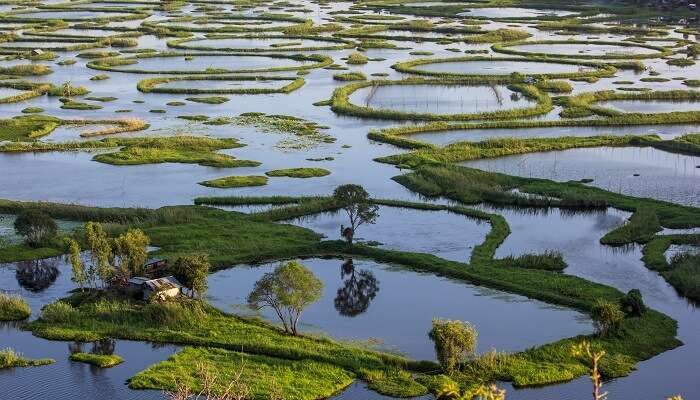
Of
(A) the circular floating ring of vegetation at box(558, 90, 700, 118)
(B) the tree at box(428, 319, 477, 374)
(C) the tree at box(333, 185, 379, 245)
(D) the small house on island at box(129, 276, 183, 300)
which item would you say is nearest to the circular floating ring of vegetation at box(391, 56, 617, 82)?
(A) the circular floating ring of vegetation at box(558, 90, 700, 118)

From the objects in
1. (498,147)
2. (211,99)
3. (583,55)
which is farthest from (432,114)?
(583,55)

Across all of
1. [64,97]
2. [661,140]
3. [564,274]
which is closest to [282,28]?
[64,97]

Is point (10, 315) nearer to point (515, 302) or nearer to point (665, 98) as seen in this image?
point (515, 302)

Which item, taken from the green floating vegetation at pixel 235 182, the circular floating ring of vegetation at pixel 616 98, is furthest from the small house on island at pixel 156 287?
the circular floating ring of vegetation at pixel 616 98

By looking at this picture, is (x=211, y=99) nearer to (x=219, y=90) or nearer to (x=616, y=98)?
(x=219, y=90)

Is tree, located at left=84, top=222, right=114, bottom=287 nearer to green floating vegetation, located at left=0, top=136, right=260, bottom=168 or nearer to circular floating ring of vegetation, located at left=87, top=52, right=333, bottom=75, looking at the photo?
green floating vegetation, located at left=0, top=136, right=260, bottom=168

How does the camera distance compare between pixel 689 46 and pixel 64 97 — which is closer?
pixel 64 97

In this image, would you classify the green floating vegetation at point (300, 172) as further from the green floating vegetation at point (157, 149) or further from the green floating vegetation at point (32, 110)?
the green floating vegetation at point (32, 110)
